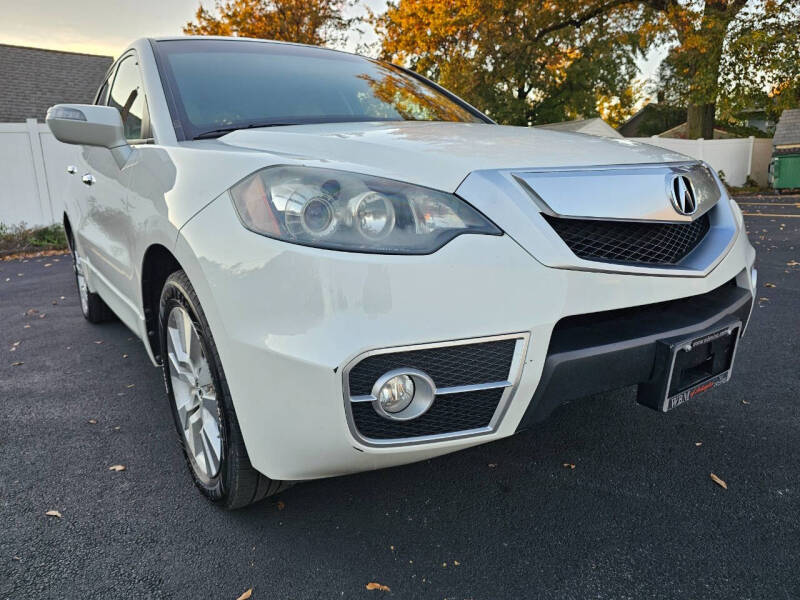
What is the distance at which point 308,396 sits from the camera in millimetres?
1452

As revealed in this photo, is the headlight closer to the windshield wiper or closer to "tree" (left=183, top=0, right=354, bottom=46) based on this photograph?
the windshield wiper

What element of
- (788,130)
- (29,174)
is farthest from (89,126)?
(788,130)

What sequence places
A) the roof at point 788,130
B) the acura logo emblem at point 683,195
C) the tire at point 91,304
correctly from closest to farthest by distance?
the acura logo emblem at point 683,195
the tire at point 91,304
the roof at point 788,130

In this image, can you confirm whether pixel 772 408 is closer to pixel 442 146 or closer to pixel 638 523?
pixel 638 523

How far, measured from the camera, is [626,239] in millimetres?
1668

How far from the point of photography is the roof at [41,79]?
19.0 meters

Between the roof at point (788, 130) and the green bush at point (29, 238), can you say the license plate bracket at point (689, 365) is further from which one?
the roof at point (788, 130)

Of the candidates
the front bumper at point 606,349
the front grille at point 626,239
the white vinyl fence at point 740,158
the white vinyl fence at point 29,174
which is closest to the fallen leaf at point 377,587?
the front bumper at point 606,349

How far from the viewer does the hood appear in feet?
5.24

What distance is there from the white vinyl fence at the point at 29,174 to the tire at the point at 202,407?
9231 mm

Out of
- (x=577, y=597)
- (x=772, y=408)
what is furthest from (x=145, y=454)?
(x=772, y=408)

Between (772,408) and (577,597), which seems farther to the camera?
(772,408)

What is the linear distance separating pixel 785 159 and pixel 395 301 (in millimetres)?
20562

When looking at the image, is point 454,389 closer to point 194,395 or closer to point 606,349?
point 606,349
